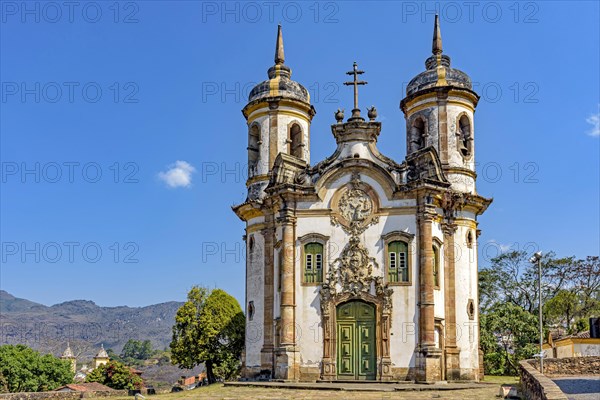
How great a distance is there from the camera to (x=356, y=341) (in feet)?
89.0

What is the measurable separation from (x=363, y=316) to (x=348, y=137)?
7.17m

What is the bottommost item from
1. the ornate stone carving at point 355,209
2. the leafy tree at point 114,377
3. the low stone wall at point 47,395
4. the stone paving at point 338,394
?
the leafy tree at point 114,377

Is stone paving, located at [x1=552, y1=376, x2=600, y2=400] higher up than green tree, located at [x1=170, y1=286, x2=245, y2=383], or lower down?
lower down

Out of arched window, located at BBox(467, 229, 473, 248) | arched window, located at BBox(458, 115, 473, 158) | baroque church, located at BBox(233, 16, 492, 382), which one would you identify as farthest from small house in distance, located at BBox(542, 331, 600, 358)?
arched window, located at BBox(458, 115, 473, 158)

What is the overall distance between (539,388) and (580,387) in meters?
9.07

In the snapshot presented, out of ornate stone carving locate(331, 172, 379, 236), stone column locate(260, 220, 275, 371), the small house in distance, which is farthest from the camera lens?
the small house in distance

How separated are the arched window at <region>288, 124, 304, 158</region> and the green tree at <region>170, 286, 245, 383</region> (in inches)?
360

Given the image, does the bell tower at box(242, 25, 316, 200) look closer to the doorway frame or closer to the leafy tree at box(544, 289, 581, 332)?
the doorway frame

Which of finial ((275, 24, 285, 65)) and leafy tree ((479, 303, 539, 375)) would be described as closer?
finial ((275, 24, 285, 65))

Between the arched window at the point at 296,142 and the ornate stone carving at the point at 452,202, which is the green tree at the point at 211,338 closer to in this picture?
the arched window at the point at 296,142

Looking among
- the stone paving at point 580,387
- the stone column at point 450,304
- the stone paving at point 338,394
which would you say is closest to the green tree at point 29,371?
the stone paving at point 338,394

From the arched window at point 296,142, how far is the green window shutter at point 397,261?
7.30 meters

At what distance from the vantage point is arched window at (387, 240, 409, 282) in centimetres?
2727

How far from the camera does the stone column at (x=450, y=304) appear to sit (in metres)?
27.6
